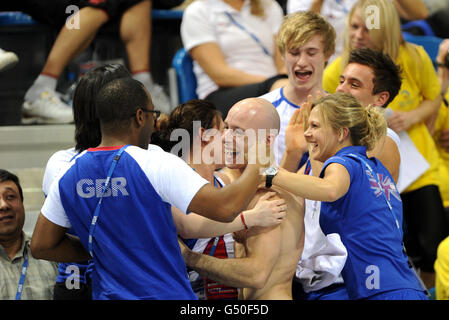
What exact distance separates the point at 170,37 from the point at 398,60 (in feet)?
5.88

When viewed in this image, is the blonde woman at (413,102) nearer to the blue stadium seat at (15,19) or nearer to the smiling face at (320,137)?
the smiling face at (320,137)

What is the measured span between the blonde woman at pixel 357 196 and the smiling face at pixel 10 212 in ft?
4.19

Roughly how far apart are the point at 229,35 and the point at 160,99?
0.59 m

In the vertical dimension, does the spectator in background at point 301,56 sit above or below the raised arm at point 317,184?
above

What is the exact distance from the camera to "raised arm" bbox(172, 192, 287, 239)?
2.57 meters

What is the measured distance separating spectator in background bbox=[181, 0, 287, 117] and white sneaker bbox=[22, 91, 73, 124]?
0.82m

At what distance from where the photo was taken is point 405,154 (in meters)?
3.79

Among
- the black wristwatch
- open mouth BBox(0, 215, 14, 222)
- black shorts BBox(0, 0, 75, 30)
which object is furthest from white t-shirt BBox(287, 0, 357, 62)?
open mouth BBox(0, 215, 14, 222)

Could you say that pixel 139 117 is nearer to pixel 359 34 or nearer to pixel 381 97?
pixel 381 97

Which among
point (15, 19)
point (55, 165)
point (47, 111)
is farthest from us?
point (15, 19)

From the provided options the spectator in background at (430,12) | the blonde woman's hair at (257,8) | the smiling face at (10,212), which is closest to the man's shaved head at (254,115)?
the smiling face at (10,212)

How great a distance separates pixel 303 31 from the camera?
3277 mm

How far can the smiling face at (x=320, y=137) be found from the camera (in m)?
2.66

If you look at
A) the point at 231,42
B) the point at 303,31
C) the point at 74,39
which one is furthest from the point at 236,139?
the point at 74,39
